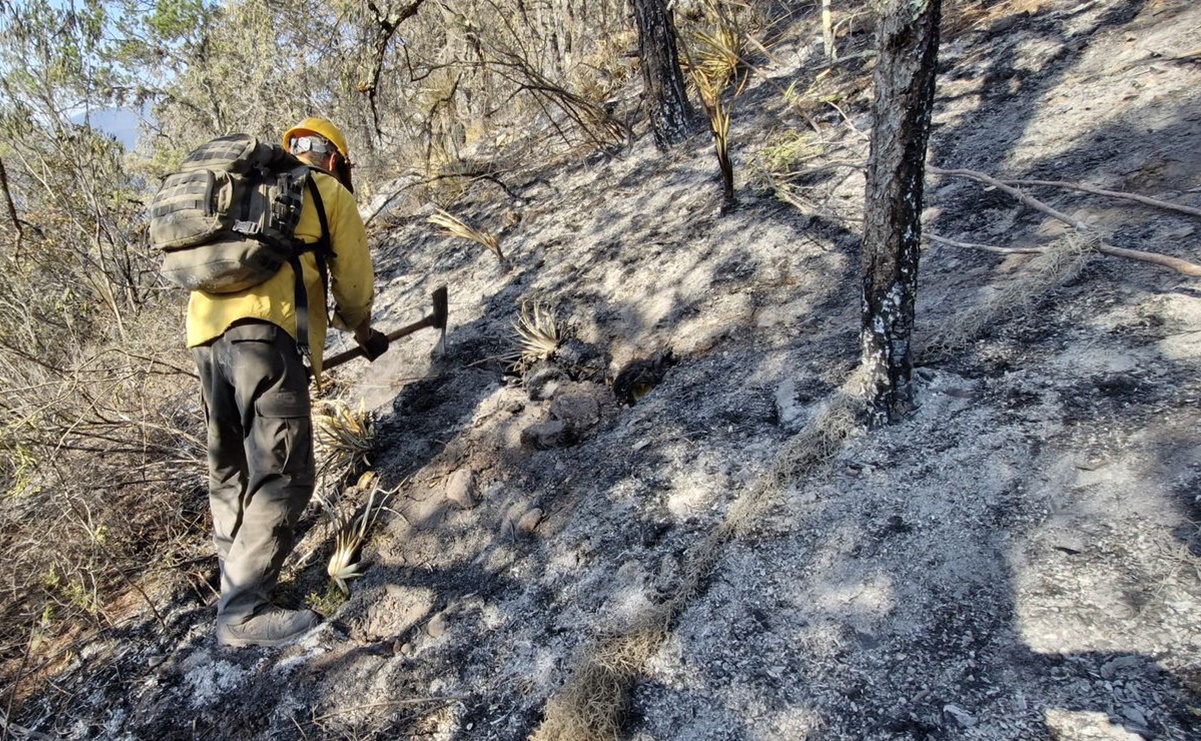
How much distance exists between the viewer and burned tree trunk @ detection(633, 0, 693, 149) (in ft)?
16.8

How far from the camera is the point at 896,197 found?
2.11 m

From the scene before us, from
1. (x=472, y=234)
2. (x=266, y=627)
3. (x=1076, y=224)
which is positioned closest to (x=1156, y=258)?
(x=1076, y=224)

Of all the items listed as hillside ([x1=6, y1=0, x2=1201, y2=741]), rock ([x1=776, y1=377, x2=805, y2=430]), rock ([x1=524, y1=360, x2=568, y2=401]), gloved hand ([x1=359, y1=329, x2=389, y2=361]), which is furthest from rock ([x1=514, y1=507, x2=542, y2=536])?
gloved hand ([x1=359, y1=329, x2=389, y2=361])

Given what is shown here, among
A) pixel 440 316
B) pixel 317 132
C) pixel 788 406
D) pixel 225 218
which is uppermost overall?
pixel 317 132

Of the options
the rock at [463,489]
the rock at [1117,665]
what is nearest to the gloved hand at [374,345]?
the rock at [463,489]

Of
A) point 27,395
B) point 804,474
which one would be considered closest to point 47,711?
point 27,395

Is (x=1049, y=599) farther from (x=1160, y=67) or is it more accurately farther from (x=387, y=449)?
(x=1160, y=67)

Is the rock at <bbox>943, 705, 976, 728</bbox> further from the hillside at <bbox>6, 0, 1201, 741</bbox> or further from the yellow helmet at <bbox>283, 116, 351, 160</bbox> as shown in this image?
the yellow helmet at <bbox>283, 116, 351, 160</bbox>

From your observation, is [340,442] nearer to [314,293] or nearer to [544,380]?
[314,293]

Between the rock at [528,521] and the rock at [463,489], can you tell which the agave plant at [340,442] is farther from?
the rock at [528,521]

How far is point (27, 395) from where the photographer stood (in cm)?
336

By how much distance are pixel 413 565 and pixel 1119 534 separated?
8.41 ft

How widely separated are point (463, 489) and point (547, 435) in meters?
0.48

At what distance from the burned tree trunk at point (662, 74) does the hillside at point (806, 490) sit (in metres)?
1.25
